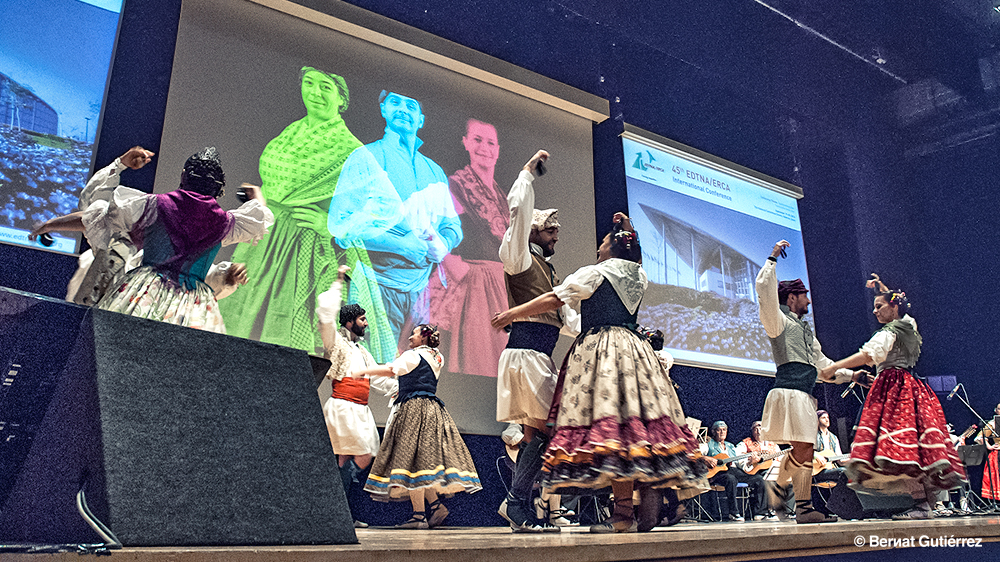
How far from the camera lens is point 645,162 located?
6.34 m

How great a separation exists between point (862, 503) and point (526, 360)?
12.4ft

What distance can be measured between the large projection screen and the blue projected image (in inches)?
17.1

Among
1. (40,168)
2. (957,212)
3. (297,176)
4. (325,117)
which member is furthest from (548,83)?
(957,212)

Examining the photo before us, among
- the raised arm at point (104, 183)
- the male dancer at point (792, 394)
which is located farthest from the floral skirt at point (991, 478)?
the raised arm at point (104, 183)

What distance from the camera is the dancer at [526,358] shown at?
8.93 feet

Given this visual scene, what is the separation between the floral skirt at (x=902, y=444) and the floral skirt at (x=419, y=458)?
2232 millimetres

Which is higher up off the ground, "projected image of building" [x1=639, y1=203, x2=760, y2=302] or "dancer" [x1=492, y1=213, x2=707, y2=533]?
"projected image of building" [x1=639, y1=203, x2=760, y2=302]

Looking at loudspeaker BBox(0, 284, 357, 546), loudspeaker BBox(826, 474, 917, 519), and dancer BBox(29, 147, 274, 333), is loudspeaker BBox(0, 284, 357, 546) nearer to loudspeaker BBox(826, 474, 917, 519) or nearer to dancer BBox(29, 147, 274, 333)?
dancer BBox(29, 147, 274, 333)

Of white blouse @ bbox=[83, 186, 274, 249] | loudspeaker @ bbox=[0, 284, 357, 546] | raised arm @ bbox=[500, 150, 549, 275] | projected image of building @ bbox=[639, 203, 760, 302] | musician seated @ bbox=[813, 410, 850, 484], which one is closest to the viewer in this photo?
loudspeaker @ bbox=[0, 284, 357, 546]

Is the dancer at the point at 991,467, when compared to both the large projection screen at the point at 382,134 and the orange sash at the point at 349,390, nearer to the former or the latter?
the large projection screen at the point at 382,134

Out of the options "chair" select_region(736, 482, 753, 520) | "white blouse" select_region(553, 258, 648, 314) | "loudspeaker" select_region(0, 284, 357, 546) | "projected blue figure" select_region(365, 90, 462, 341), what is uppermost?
"projected blue figure" select_region(365, 90, 462, 341)

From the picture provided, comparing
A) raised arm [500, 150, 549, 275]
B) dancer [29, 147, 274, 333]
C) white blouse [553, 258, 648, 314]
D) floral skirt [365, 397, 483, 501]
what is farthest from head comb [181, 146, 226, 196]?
floral skirt [365, 397, 483, 501]

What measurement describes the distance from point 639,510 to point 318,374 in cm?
156

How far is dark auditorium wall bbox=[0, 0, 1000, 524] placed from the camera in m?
5.99
